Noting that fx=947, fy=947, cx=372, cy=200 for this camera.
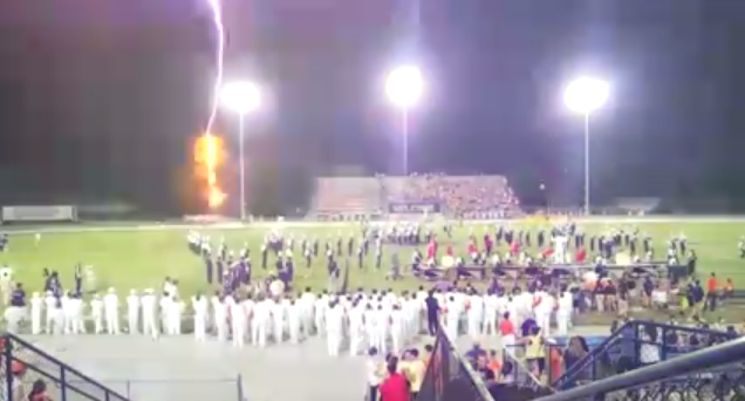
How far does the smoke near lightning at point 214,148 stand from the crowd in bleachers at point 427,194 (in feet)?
5.76

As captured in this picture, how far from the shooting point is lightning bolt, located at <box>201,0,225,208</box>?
52.6ft

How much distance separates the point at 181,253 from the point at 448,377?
11.1 metres

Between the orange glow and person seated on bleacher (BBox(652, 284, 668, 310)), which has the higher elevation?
the orange glow

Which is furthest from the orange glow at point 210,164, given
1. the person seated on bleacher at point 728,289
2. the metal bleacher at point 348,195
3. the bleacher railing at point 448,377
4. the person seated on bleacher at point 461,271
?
the bleacher railing at point 448,377

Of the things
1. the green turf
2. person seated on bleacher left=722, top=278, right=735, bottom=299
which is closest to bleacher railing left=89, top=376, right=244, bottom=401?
the green turf

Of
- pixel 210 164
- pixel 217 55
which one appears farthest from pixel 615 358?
pixel 217 55

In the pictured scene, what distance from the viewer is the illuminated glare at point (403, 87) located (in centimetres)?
1675

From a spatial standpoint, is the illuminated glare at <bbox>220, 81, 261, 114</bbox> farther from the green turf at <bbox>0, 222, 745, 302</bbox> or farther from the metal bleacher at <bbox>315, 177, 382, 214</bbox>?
the green turf at <bbox>0, 222, 745, 302</bbox>

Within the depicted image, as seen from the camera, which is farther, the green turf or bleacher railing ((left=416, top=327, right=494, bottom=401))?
the green turf

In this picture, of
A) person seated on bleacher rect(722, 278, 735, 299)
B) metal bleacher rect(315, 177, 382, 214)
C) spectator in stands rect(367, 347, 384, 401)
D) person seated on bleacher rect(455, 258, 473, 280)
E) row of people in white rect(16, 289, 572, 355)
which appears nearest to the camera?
spectator in stands rect(367, 347, 384, 401)

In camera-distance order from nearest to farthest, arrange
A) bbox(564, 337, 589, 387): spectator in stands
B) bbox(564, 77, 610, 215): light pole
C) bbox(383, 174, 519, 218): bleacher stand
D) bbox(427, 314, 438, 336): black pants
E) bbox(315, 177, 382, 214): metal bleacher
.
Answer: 1. bbox(564, 337, 589, 387): spectator in stands
2. bbox(427, 314, 438, 336): black pants
3. bbox(383, 174, 519, 218): bleacher stand
4. bbox(315, 177, 382, 214): metal bleacher
5. bbox(564, 77, 610, 215): light pole

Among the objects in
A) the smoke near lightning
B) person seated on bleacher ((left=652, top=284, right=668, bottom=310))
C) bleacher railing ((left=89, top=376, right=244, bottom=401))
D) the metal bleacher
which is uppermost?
the smoke near lightning

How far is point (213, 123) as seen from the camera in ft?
54.8

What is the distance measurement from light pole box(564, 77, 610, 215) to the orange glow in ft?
20.3
